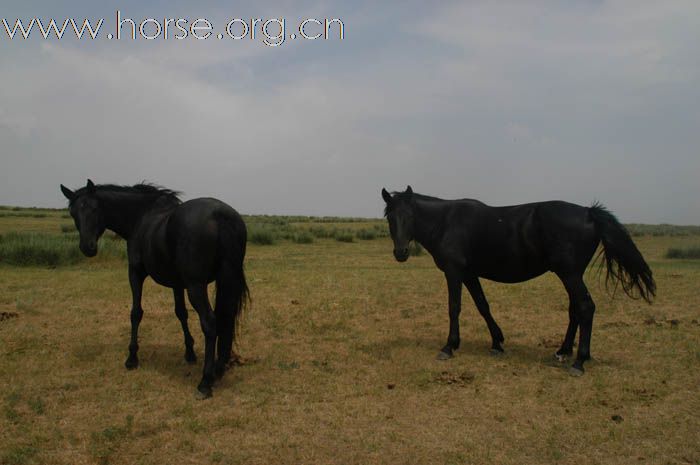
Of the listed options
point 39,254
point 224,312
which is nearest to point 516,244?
point 224,312

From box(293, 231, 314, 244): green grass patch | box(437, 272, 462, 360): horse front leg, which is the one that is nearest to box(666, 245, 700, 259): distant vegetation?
box(293, 231, 314, 244): green grass patch

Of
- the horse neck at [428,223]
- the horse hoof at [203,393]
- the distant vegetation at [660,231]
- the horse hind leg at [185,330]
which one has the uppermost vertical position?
the horse neck at [428,223]

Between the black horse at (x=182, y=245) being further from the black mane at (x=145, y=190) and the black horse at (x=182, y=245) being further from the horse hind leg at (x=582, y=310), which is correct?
the horse hind leg at (x=582, y=310)

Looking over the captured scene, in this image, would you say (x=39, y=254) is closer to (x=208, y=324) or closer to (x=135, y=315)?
(x=135, y=315)

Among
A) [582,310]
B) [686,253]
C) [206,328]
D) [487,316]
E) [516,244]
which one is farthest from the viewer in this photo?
[686,253]

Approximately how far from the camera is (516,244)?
7402 millimetres

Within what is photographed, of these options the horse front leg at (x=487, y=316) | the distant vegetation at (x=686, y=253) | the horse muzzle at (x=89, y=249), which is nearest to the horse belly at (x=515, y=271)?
the horse front leg at (x=487, y=316)

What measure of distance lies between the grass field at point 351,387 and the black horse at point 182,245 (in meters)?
0.67

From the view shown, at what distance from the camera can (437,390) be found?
20.1 feet

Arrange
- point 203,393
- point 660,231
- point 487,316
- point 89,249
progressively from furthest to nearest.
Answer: point 660,231
point 487,316
point 89,249
point 203,393

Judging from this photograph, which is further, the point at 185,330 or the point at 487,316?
the point at 487,316

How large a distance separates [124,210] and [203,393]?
2.86 meters

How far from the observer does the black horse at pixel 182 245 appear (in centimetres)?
605

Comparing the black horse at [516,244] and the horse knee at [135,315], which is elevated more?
the black horse at [516,244]
